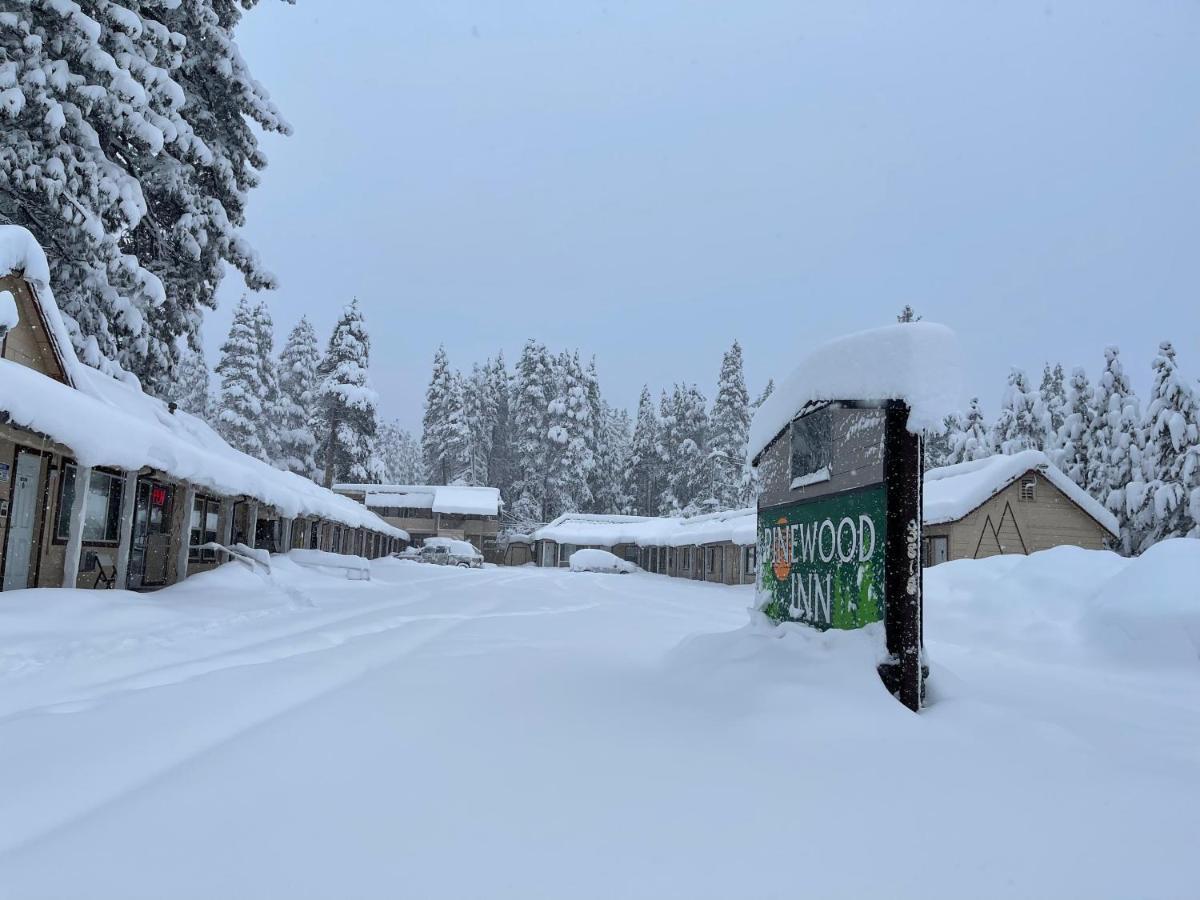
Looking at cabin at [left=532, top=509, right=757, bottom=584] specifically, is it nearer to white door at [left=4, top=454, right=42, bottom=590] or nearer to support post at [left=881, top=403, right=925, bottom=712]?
white door at [left=4, top=454, right=42, bottom=590]

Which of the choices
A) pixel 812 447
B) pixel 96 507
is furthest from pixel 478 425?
pixel 812 447

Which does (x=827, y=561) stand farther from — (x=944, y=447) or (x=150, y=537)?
(x=944, y=447)

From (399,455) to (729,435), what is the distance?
66.7m

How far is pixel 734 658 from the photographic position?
574 cm

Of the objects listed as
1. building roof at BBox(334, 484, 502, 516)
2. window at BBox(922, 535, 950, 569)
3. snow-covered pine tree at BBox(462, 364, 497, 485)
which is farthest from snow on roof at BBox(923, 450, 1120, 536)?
snow-covered pine tree at BBox(462, 364, 497, 485)

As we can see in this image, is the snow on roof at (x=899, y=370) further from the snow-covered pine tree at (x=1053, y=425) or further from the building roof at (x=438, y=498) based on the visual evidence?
the building roof at (x=438, y=498)

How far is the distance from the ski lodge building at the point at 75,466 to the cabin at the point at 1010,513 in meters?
19.7

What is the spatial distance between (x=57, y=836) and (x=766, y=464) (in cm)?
616

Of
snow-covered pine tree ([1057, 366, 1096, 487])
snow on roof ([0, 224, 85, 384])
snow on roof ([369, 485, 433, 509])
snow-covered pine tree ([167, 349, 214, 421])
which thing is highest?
snow-covered pine tree ([167, 349, 214, 421])

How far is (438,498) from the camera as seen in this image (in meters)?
55.7

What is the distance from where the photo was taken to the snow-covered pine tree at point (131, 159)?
12562 mm

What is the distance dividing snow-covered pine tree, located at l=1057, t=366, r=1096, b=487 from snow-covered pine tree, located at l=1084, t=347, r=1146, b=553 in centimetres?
25

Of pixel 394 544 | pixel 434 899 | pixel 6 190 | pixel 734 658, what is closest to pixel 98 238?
pixel 6 190

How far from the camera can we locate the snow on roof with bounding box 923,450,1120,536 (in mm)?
23938
